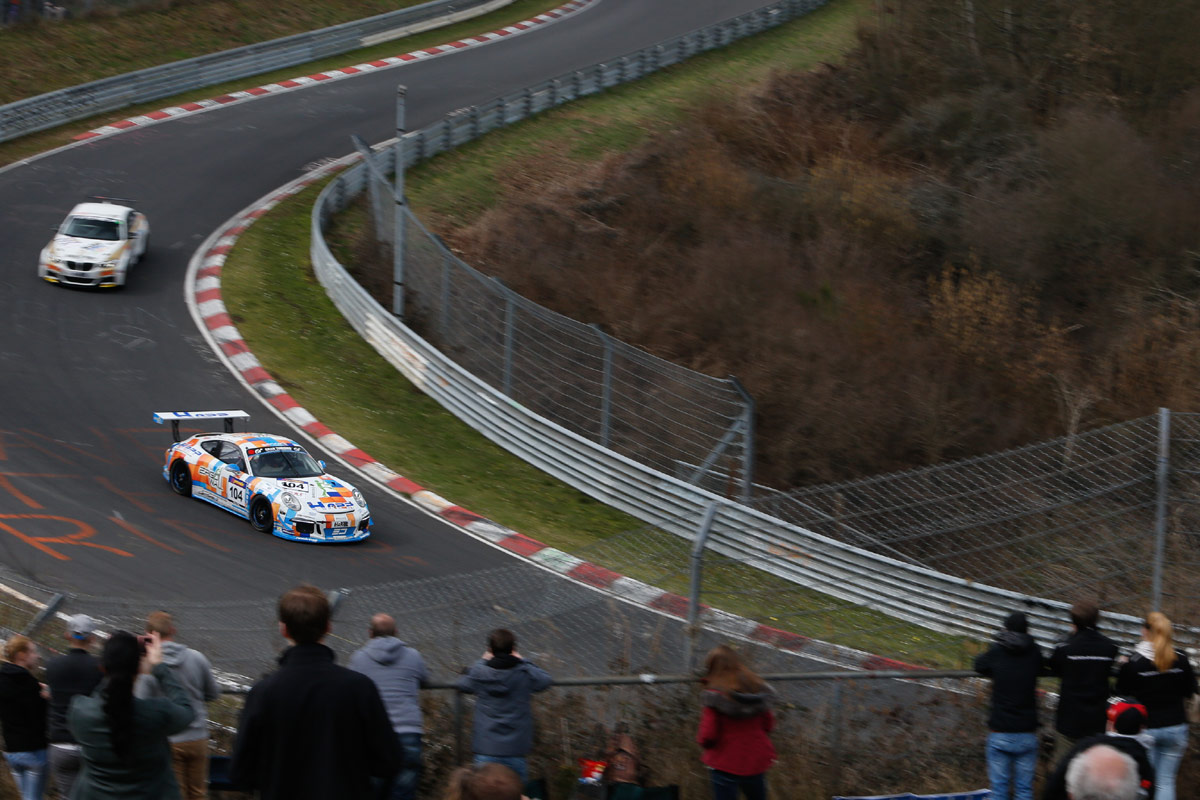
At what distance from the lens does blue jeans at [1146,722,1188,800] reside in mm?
7594

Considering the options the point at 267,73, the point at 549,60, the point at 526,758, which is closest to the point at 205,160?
the point at 267,73

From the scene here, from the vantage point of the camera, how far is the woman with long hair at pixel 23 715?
6.91 m

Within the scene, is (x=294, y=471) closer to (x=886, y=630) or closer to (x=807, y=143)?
(x=886, y=630)

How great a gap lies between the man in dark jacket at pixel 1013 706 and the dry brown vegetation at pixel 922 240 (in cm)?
1159

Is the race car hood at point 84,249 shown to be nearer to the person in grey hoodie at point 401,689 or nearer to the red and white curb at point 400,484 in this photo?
the red and white curb at point 400,484

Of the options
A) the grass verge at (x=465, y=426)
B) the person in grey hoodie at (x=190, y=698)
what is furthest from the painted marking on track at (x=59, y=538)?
the person in grey hoodie at (x=190, y=698)

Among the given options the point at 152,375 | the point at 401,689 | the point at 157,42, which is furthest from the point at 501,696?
the point at 157,42

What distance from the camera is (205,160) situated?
3123cm

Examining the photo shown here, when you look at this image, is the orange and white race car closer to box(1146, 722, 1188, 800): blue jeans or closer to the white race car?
the white race car

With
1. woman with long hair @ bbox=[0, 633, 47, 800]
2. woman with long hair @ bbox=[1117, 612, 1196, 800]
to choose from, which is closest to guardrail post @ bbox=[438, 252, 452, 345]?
woman with long hair @ bbox=[0, 633, 47, 800]

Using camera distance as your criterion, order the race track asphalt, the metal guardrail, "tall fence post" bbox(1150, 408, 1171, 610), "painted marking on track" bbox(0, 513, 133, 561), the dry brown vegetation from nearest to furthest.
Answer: "tall fence post" bbox(1150, 408, 1171, 610) < "painted marking on track" bbox(0, 513, 133, 561) < the race track asphalt < the dry brown vegetation < the metal guardrail

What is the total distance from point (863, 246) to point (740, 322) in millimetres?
5393

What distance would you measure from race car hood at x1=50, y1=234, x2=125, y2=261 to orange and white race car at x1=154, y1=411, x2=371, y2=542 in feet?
27.0

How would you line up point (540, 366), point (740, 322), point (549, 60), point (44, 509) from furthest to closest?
1. point (549, 60)
2. point (740, 322)
3. point (540, 366)
4. point (44, 509)
